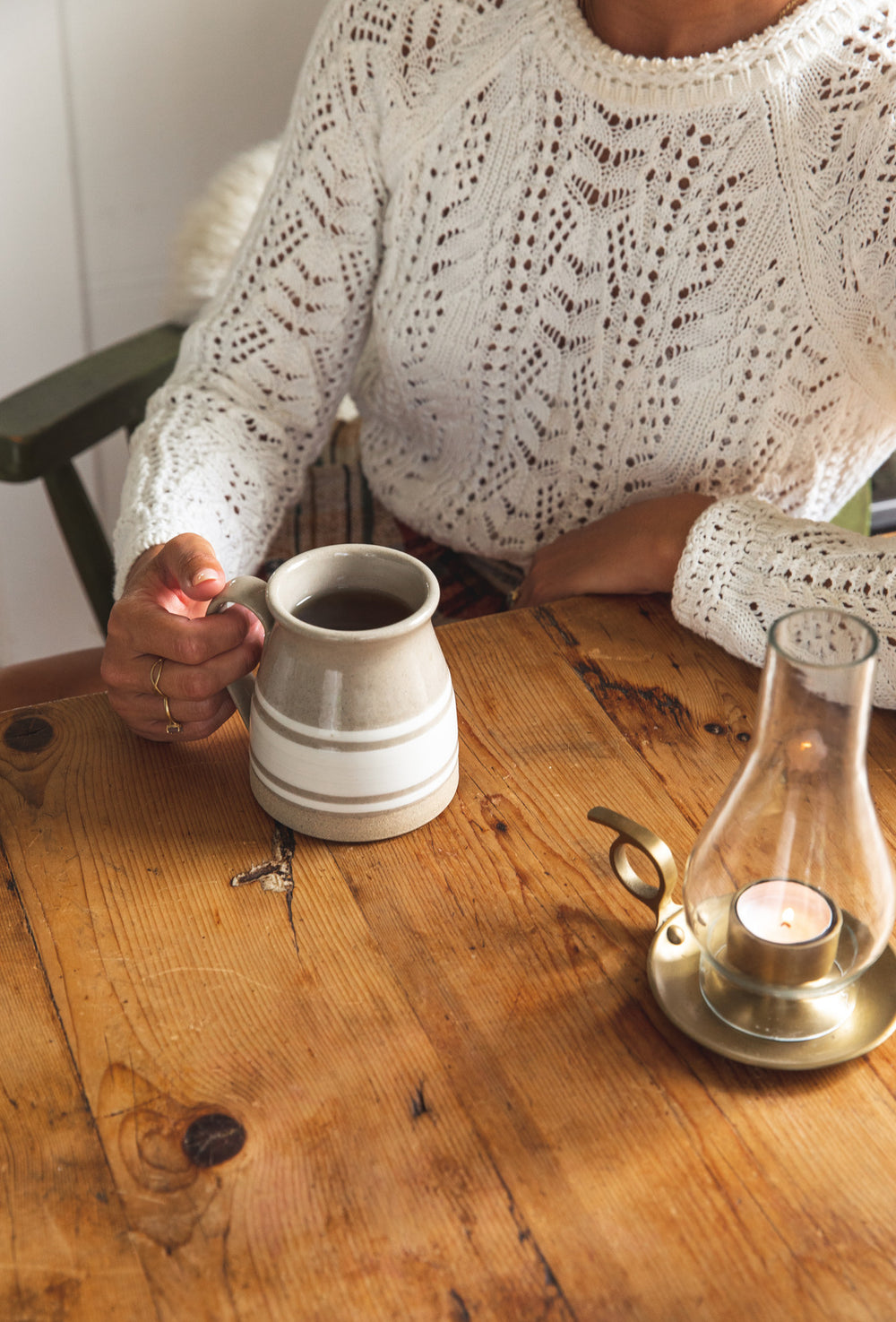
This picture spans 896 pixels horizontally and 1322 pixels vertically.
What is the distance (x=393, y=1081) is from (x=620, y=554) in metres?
0.48

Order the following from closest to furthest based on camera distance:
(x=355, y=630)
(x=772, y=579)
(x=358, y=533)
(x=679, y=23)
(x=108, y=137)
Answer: (x=355, y=630) → (x=772, y=579) → (x=679, y=23) → (x=358, y=533) → (x=108, y=137)

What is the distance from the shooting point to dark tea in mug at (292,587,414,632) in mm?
695

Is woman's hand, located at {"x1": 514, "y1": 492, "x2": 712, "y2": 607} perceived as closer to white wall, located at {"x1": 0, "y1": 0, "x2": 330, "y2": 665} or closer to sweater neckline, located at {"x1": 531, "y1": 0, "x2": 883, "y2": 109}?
sweater neckline, located at {"x1": 531, "y1": 0, "x2": 883, "y2": 109}

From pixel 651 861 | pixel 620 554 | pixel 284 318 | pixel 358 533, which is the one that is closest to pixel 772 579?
pixel 620 554

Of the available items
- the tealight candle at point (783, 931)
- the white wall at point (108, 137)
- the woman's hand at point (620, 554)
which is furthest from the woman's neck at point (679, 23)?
the white wall at point (108, 137)

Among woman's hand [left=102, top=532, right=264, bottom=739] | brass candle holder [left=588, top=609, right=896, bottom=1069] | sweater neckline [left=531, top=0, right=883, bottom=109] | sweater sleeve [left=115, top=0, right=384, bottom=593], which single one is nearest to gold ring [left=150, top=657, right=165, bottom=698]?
woman's hand [left=102, top=532, right=264, bottom=739]

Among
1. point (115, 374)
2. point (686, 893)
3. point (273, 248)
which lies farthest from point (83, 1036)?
point (115, 374)

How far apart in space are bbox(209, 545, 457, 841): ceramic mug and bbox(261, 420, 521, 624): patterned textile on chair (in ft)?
1.70

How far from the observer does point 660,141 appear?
96 centimetres

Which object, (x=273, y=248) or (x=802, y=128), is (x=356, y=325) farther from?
(x=802, y=128)

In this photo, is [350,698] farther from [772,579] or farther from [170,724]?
[772,579]

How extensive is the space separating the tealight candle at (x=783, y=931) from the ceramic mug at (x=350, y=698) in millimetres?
193

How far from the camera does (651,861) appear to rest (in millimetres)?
633

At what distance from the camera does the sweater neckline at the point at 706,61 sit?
0.92 metres
